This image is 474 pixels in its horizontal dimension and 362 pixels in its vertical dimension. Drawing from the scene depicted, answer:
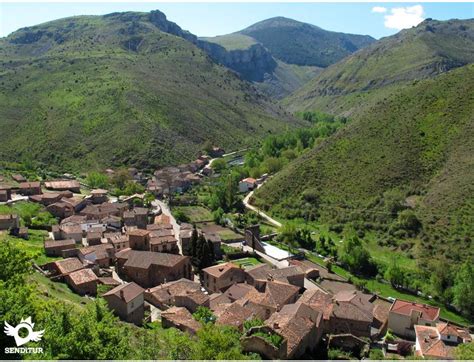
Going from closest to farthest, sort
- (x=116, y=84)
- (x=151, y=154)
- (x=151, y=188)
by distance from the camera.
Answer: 1. (x=151, y=188)
2. (x=151, y=154)
3. (x=116, y=84)

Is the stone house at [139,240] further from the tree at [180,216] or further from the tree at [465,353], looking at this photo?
the tree at [465,353]

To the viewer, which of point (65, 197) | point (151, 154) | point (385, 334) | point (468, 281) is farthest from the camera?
point (151, 154)

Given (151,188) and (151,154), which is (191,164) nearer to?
(151,154)

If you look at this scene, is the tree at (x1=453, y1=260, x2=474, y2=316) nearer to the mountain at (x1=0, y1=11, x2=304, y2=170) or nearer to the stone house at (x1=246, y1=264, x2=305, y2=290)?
the stone house at (x1=246, y1=264, x2=305, y2=290)

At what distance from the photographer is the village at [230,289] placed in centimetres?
3584

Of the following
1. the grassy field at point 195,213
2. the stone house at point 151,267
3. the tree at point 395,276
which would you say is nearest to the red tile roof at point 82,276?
the stone house at point 151,267

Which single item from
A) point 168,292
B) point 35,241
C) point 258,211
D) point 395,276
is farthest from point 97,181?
point 395,276

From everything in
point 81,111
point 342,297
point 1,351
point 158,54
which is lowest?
point 342,297

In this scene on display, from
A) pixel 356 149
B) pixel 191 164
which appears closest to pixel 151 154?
pixel 191 164

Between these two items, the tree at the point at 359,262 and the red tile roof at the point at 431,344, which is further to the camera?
the tree at the point at 359,262

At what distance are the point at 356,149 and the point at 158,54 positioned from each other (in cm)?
11824

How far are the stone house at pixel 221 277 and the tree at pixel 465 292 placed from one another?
22.1 m

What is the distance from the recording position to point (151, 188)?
90438mm

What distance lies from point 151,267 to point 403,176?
147 ft
